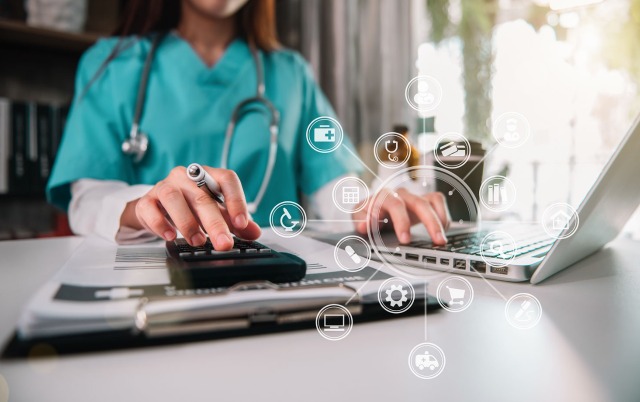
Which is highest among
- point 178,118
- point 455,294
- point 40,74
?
point 40,74

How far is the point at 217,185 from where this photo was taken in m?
0.31

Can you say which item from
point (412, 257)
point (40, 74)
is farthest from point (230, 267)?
point (40, 74)

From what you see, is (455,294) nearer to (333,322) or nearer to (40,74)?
(333,322)

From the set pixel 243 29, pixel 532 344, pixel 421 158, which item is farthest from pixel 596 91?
pixel 243 29

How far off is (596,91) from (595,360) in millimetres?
300

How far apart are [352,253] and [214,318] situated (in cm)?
13

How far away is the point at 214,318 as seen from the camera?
0.20 metres

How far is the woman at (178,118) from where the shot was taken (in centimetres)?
55

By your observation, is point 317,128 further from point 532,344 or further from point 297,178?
point 297,178

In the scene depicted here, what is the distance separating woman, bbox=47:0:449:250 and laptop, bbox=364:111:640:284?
63mm

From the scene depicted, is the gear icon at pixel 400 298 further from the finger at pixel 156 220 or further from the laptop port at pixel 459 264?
the finger at pixel 156 220

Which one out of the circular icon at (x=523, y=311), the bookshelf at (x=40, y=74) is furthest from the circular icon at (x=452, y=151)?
the bookshelf at (x=40, y=74)

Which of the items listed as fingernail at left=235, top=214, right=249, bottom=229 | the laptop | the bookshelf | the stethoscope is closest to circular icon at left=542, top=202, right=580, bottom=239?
the laptop

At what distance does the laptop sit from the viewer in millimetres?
276
